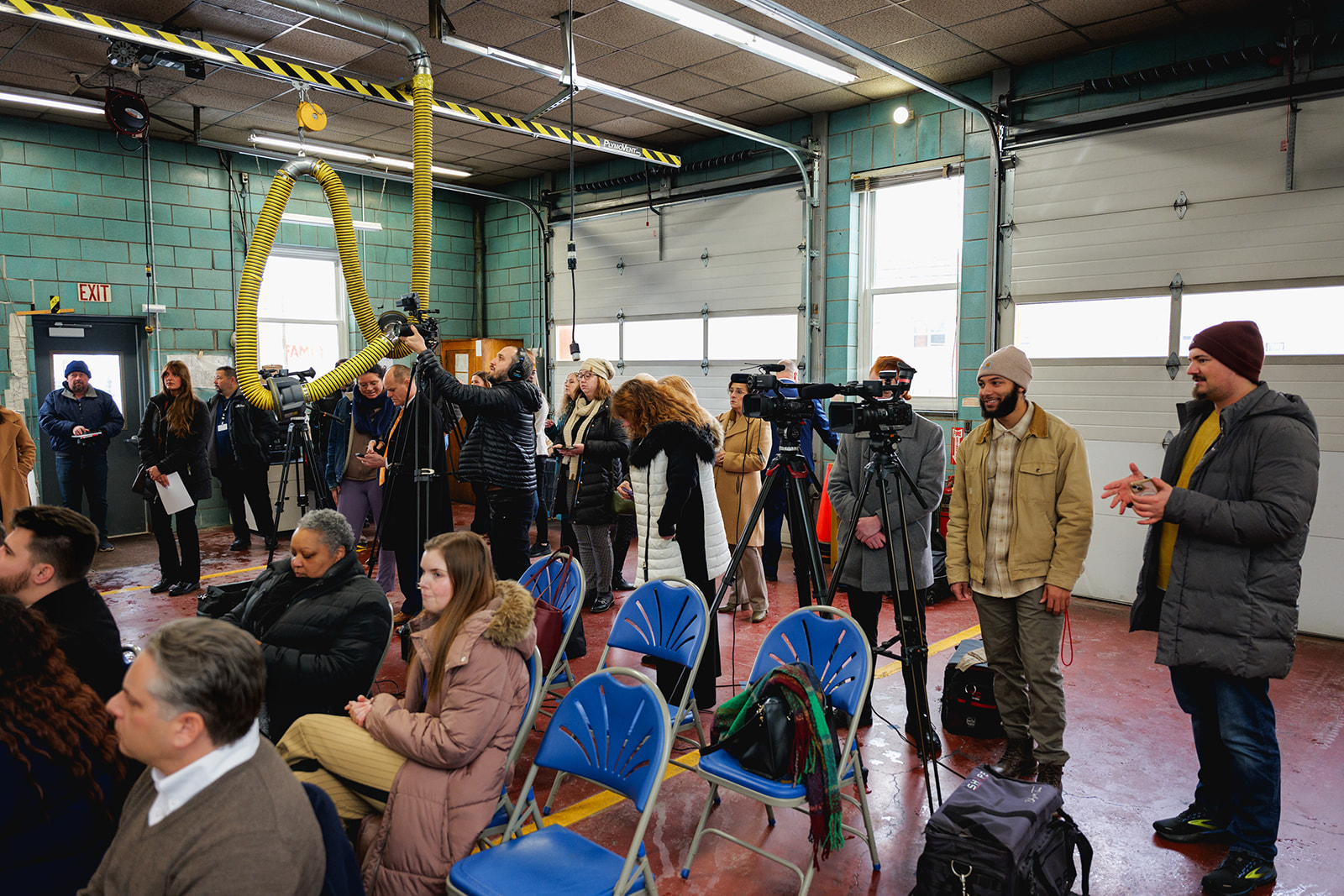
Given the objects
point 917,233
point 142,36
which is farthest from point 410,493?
point 917,233

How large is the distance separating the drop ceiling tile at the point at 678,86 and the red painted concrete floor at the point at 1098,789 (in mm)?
4066

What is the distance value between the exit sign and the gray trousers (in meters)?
8.08

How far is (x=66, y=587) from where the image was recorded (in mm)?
2266

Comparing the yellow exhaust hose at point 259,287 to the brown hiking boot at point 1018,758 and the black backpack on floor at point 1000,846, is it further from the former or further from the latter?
the brown hiking boot at point 1018,758

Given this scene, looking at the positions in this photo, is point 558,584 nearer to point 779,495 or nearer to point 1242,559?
point 1242,559

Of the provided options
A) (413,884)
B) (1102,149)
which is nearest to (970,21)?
(1102,149)

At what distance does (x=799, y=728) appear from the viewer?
2.42m

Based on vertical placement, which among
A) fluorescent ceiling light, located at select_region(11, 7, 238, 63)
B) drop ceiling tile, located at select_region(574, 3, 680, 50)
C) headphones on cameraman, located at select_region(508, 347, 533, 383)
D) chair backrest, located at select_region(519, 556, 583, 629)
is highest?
drop ceiling tile, located at select_region(574, 3, 680, 50)

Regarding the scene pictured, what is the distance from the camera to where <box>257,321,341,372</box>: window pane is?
907 centimetres

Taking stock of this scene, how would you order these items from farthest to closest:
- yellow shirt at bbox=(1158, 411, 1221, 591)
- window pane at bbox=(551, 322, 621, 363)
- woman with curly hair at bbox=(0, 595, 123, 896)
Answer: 1. window pane at bbox=(551, 322, 621, 363)
2. yellow shirt at bbox=(1158, 411, 1221, 591)
3. woman with curly hair at bbox=(0, 595, 123, 896)

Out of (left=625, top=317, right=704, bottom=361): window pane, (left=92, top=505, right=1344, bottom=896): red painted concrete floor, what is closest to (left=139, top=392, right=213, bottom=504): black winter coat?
(left=92, top=505, right=1344, bottom=896): red painted concrete floor

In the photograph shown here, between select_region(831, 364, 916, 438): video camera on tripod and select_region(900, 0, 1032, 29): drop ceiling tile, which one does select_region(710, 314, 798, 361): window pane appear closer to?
select_region(900, 0, 1032, 29): drop ceiling tile

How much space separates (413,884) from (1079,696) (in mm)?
3276

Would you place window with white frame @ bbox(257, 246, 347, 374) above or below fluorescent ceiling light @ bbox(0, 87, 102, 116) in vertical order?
below
